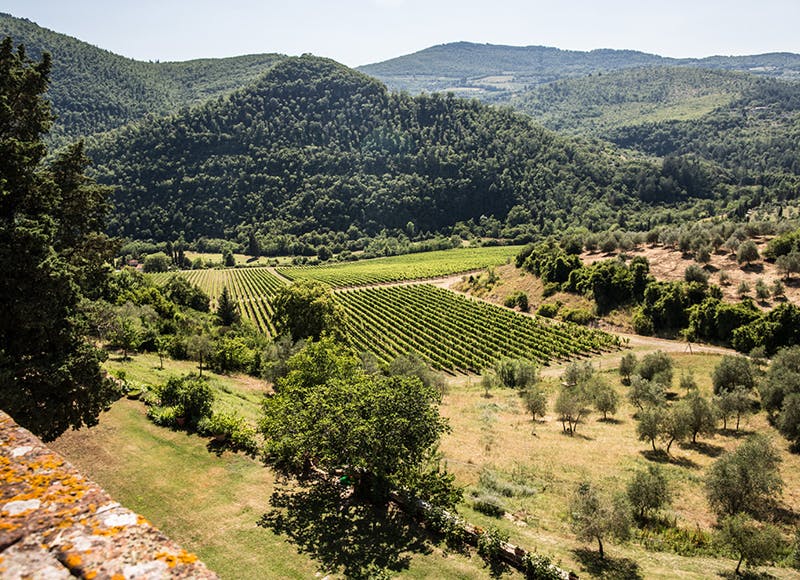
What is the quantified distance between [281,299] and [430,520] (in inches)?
1512

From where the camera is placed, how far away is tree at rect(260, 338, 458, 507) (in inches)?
674

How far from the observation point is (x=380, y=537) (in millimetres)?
15969

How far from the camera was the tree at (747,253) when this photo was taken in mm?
68438

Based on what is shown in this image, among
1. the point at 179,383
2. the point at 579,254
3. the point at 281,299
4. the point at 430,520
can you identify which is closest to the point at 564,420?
the point at 430,520

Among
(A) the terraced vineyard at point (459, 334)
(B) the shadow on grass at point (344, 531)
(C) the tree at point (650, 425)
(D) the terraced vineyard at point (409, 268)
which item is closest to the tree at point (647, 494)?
(C) the tree at point (650, 425)

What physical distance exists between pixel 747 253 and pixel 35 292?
82.5 meters

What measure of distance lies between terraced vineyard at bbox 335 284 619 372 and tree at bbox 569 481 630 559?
3860 centimetres

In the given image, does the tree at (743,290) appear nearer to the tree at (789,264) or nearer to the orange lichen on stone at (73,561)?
the tree at (789,264)

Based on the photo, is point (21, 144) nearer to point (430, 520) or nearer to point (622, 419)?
point (430, 520)

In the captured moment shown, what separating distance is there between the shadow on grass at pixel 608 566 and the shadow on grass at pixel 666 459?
41.8 ft

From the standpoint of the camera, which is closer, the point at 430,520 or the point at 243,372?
the point at 430,520

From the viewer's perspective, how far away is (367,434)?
16953 mm

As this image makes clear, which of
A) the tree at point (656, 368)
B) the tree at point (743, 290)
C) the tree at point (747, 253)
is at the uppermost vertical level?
the tree at point (747, 253)

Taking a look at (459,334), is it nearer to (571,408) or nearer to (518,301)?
(518,301)
